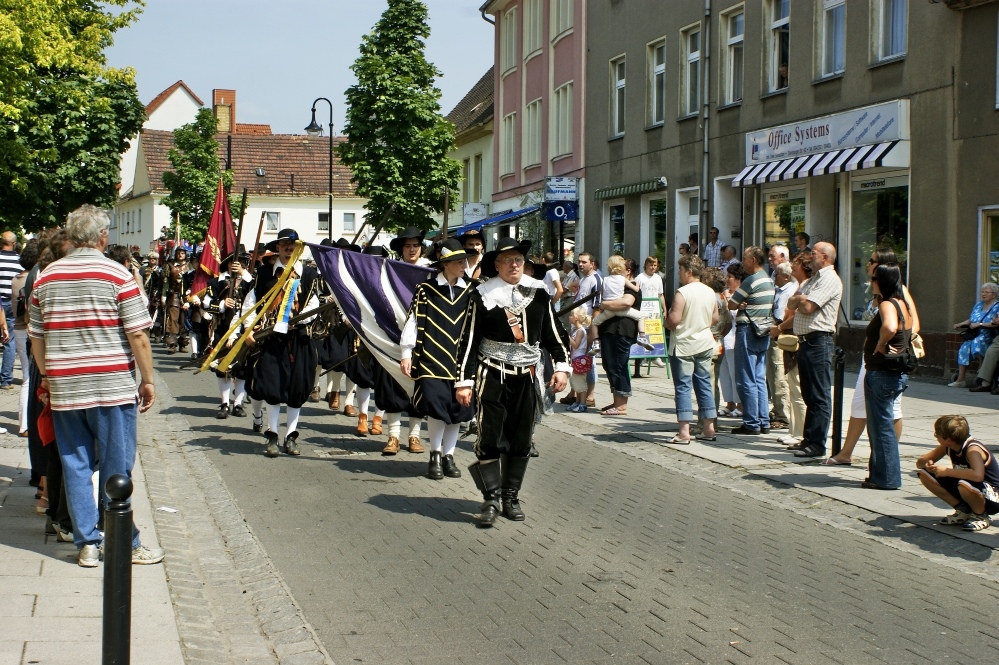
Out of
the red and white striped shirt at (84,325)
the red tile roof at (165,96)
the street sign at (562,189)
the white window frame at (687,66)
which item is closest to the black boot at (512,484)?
the red and white striped shirt at (84,325)

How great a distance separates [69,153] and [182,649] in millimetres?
24104

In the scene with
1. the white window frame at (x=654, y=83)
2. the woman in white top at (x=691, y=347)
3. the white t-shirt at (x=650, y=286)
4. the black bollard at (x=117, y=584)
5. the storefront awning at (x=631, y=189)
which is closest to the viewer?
the black bollard at (x=117, y=584)

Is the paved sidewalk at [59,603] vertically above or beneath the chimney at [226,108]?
beneath

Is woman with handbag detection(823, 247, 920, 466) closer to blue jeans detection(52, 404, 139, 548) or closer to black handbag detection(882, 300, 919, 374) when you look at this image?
black handbag detection(882, 300, 919, 374)

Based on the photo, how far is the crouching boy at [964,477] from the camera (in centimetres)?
768

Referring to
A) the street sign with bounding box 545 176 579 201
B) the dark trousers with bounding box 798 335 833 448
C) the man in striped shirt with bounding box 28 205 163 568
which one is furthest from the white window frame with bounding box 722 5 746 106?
the man in striped shirt with bounding box 28 205 163 568

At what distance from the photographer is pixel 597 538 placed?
7.53 m

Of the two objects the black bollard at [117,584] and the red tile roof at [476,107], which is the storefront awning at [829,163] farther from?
the red tile roof at [476,107]

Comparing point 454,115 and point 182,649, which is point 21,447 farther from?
point 454,115

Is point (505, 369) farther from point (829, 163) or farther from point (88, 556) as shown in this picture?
point (829, 163)

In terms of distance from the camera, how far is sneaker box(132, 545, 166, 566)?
253 inches

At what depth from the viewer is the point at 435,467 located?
9.66 meters

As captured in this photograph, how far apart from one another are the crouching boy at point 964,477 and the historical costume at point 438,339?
344 centimetres

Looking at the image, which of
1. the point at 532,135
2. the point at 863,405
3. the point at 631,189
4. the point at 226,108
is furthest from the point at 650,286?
the point at 226,108
